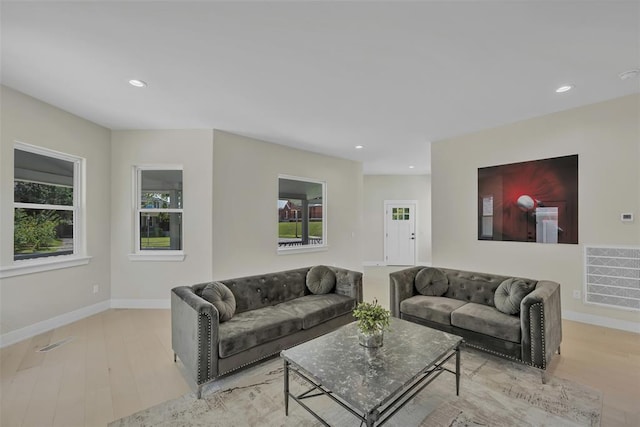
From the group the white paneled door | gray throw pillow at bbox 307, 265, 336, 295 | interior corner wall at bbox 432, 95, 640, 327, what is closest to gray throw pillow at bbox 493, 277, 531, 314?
interior corner wall at bbox 432, 95, 640, 327

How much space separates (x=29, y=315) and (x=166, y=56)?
3.32 metres

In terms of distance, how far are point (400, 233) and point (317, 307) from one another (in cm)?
594

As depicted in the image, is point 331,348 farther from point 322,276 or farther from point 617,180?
point 617,180

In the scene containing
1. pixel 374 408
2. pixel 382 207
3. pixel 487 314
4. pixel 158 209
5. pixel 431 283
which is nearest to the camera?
pixel 374 408

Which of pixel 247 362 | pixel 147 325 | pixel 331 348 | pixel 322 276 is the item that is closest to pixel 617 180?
pixel 322 276

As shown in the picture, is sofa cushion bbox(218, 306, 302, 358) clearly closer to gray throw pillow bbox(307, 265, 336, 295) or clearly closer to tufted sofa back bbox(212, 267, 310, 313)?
tufted sofa back bbox(212, 267, 310, 313)

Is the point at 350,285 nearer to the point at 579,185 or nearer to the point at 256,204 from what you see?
the point at 256,204

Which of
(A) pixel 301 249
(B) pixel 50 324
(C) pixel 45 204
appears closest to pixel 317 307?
(A) pixel 301 249

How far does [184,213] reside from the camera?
4.28 meters

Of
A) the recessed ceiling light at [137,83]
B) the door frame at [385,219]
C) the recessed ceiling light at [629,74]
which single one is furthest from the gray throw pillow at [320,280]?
the door frame at [385,219]

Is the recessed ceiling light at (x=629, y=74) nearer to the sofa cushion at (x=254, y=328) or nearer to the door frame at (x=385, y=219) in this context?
the sofa cushion at (x=254, y=328)

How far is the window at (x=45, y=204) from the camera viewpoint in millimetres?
3242

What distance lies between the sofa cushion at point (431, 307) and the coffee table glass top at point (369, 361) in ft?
1.96

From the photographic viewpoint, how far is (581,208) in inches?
141
